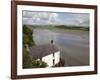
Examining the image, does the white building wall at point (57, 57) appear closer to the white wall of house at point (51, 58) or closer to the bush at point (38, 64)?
the white wall of house at point (51, 58)

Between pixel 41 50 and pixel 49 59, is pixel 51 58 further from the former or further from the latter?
pixel 41 50

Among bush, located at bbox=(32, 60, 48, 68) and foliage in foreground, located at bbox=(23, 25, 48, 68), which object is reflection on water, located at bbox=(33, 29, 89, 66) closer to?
foliage in foreground, located at bbox=(23, 25, 48, 68)

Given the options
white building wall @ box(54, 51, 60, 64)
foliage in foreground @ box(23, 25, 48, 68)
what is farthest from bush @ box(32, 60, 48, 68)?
white building wall @ box(54, 51, 60, 64)

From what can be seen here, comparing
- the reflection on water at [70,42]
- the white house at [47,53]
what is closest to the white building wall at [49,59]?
the white house at [47,53]

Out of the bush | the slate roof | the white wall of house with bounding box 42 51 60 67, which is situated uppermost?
the slate roof

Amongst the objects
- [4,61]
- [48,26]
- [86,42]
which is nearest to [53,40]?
[48,26]

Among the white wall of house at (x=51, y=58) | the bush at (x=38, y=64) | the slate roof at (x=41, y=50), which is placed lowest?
the bush at (x=38, y=64)

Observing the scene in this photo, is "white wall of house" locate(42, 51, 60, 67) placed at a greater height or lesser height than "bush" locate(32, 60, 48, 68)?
greater

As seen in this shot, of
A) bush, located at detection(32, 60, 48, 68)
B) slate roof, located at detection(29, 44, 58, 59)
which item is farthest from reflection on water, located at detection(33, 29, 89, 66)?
bush, located at detection(32, 60, 48, 68)
